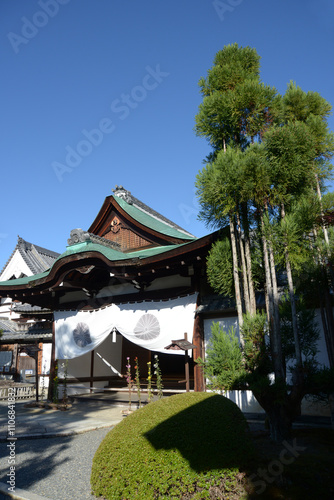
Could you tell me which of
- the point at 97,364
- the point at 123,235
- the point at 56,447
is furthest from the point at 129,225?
the point at 56,447

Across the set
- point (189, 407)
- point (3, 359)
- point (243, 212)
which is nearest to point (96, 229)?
point (243, 212)

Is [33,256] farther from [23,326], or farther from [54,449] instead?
[54,449]

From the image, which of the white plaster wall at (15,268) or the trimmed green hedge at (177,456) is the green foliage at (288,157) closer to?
the trimmed green hedge at (177,456)

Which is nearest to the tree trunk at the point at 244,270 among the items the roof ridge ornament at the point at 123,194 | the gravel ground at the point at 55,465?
the gravel ground at the point at 55,465

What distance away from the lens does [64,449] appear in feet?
20.6

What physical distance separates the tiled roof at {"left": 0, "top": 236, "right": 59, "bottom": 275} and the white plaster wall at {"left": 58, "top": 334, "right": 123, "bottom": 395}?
38.1 ft

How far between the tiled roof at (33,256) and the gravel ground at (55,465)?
19836 mm

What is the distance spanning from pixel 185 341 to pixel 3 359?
18653 mm

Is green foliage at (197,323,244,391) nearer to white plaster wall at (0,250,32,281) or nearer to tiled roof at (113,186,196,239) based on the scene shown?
tiled roof at (113,186,196,239)

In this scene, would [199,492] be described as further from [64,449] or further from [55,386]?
[55,386]

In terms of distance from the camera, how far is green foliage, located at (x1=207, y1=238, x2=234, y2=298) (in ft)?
22.5

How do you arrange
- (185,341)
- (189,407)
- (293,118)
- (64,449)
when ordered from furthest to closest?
(185,341) → (293,118) → (64,449) → (189,407)

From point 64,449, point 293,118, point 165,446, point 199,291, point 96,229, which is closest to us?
point 165,446

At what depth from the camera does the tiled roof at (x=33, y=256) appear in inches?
1008
